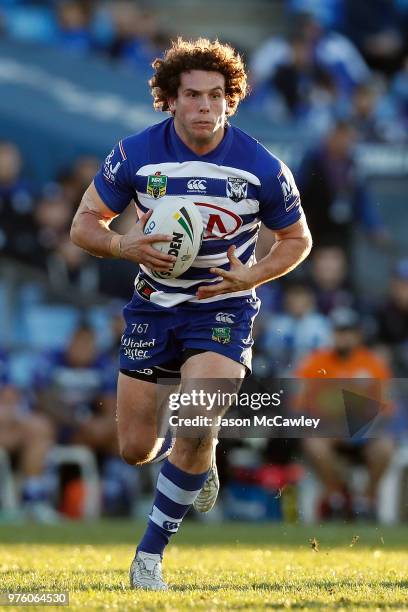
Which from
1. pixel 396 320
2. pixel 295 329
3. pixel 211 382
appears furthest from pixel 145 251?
pixel 396 320

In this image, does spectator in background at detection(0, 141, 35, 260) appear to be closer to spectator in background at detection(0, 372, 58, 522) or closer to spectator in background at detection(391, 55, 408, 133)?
spectator in background at detection(0, 372, 58, 522)

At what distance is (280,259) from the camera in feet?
20.8

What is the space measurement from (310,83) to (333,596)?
11768mm

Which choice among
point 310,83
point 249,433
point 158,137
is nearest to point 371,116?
point 310,83

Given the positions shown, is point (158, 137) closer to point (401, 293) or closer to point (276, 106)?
point (401, 293)

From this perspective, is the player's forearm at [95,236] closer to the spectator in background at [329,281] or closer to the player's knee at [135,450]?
the player's knee at [135,450]

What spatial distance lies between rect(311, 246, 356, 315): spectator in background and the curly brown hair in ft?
24.8

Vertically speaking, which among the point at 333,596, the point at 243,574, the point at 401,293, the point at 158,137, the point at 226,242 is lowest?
the point at 401,293

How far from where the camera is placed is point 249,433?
7984 mm

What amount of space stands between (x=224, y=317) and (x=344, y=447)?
6675mm

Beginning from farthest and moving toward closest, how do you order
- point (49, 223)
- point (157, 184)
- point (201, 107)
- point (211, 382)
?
point (49, 223) < point (157, 184) < point (201, 107) < point (211, 382)

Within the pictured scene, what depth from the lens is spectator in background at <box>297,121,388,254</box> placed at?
14.9 metres

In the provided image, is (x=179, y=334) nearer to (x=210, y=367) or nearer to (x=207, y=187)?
(x=210, y=367)

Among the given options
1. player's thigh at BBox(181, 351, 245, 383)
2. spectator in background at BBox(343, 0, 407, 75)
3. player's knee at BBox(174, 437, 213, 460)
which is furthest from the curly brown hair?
spectator in background at BBox(343, 0, 407, 75)
